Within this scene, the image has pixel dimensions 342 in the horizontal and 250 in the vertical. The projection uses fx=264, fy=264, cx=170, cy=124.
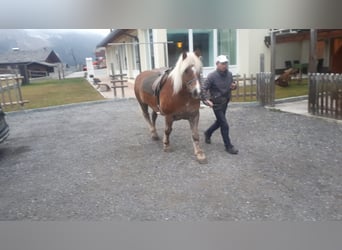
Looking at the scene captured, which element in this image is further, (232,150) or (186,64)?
(232,150)

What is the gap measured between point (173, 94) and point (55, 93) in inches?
30.0

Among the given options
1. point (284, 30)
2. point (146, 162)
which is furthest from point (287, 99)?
point (146, 162)

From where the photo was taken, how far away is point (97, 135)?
146cm

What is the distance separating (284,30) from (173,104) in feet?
2.65

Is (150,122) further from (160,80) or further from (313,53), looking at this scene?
(313,53)

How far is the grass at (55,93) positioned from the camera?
4.47 feet

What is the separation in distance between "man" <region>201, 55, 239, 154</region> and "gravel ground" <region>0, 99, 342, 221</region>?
0.53ft

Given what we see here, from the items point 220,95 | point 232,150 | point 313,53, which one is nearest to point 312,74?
point 313,53

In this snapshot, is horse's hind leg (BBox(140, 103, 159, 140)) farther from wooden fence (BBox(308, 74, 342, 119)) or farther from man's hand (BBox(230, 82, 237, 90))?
wooden fence (BBox(308, 74, 342, 119))

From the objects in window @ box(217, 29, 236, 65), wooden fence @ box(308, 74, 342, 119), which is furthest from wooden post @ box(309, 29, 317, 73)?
window @ box(217, 29, 236, 65)

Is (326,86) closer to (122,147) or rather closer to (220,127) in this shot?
(220,127)

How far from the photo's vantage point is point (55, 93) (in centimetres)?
139

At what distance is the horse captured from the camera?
4.79 feet

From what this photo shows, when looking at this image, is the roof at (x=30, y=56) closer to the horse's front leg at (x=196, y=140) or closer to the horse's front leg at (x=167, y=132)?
the horse's front leg at (x=167, y=132)
